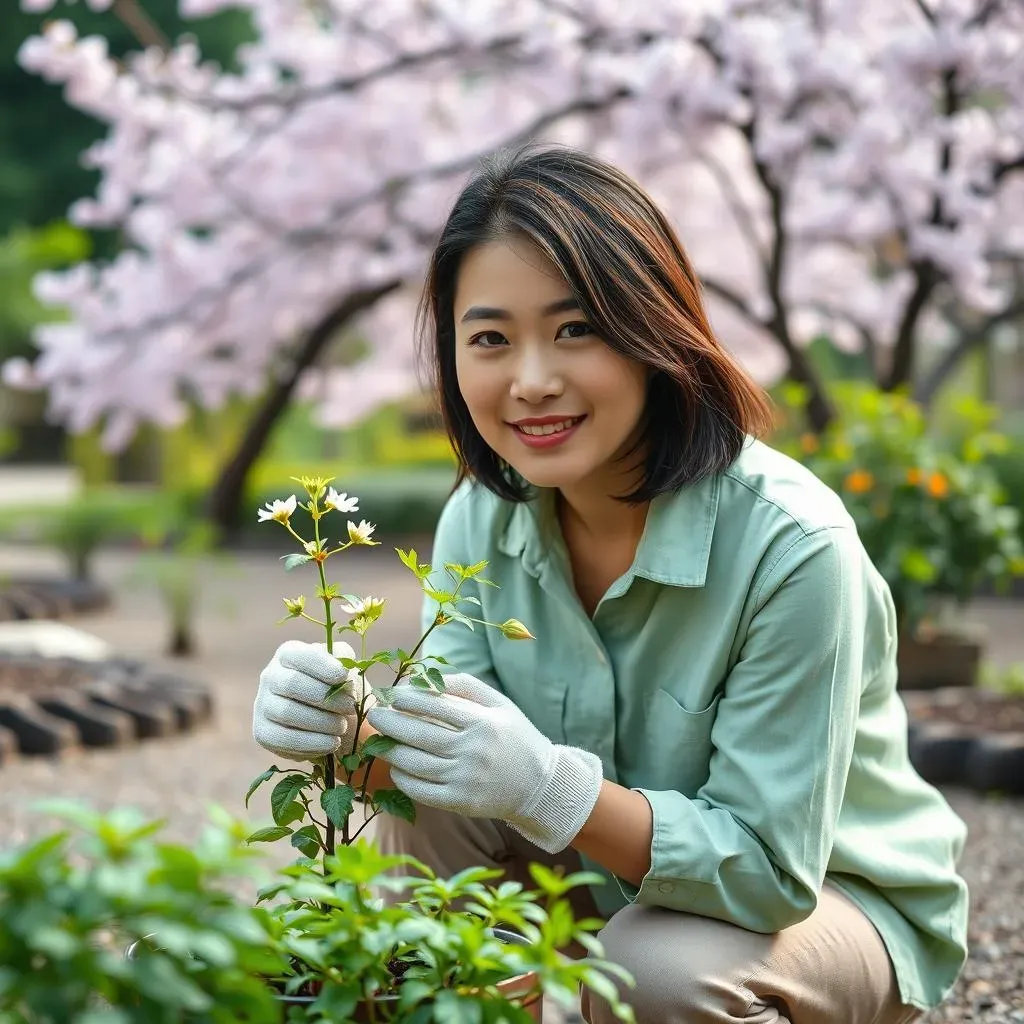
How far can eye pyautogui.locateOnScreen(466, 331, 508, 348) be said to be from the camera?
168 cm

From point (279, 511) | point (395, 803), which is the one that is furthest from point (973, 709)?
point (279, 511)

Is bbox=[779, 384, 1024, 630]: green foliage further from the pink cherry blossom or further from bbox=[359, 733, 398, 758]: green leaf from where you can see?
bbox=[359, 733, 398, 758]: green leaf

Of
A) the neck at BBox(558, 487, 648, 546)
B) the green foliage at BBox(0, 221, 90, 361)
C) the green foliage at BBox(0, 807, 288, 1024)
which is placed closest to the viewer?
the green foliage at BBox(0, 807, 288, 1024)

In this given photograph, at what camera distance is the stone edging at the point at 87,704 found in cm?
392

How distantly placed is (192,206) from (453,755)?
5092mm

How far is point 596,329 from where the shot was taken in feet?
5.32

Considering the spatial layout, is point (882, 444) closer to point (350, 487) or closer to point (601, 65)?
point (601, 65)

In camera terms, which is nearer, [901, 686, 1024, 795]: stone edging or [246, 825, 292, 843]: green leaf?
[246, 825, 292, 843]: green leaf

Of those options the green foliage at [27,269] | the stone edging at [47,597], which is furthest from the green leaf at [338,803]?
the stone edging at [47,597]

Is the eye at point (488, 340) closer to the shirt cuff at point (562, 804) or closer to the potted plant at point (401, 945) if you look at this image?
the potted plant at point (401, 945)

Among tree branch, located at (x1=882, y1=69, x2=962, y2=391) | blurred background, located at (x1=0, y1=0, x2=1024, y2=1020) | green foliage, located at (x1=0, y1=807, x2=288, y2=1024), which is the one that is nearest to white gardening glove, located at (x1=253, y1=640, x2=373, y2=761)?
green foliage, located at (x1=0, y1=807, x2=288, y2=1024)

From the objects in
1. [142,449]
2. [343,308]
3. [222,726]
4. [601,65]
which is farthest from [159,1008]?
[142,449]

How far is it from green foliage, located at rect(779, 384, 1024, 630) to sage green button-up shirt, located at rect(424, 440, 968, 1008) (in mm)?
2410

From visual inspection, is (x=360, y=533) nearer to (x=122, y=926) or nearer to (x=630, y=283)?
(x=630, y=283)
